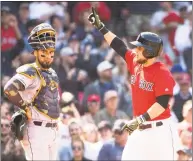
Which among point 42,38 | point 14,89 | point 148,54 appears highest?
point 42,38

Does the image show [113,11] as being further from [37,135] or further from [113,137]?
[37,135]

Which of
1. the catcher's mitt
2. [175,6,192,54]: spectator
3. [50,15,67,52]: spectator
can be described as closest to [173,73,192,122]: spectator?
[175,6,192,54]: spectator

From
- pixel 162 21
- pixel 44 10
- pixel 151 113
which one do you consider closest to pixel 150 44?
pixel 151 113

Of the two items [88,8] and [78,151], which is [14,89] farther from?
[88,8]

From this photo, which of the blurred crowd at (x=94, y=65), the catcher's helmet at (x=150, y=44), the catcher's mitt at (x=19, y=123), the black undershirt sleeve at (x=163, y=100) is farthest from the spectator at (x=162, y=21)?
the catcher's mitt at (x=19, y=123)

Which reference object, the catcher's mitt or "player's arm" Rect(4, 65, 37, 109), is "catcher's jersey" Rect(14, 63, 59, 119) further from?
the catcher's mitt
